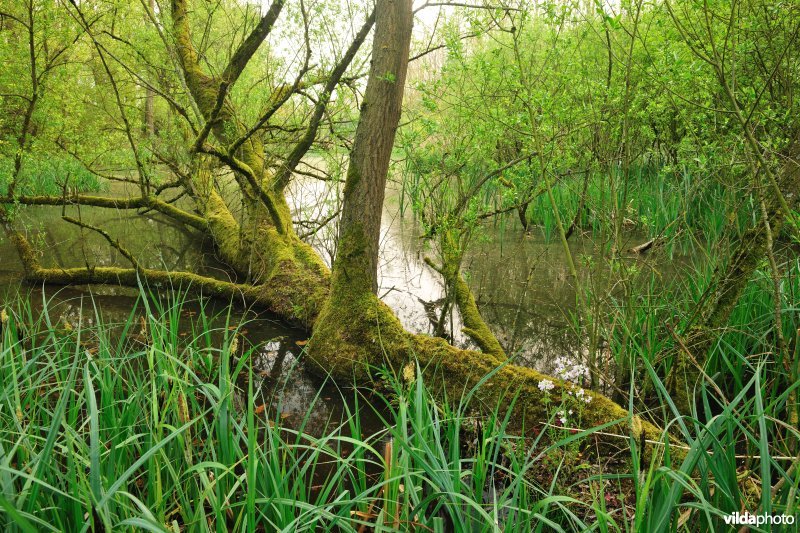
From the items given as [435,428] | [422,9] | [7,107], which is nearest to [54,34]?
[7,107]

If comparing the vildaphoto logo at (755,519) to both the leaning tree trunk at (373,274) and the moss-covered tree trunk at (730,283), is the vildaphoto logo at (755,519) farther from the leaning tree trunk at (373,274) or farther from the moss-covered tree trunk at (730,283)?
the leaning tree trunk at (373,274)

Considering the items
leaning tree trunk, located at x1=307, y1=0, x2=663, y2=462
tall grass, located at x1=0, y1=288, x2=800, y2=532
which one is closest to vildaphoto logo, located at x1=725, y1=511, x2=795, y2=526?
tall grass, located at x1=0, y1=288, x2=800, y2=532

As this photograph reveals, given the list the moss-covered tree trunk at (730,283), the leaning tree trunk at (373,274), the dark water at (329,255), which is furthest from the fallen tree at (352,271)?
the moss-covered tree trunk at (730,283)

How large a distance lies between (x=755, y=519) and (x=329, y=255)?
5.44 metres

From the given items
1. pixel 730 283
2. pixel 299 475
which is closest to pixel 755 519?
pixel 299 475

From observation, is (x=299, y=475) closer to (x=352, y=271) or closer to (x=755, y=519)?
(x=755, y=519)

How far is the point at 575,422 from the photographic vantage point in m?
2.71

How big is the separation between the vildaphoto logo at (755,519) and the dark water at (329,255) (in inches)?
77.1

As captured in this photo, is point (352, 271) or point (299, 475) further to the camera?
point (352, 271)

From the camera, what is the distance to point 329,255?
255 inches

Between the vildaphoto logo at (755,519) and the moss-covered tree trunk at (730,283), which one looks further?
the moss-covered tree trunk at (730,283)

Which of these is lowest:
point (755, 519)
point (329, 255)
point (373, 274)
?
point (755, 519)

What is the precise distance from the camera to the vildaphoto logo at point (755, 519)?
1348 millimetres

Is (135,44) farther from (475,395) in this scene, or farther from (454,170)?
(475,395)
